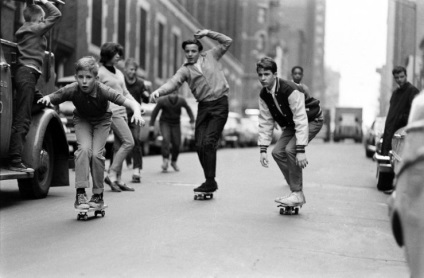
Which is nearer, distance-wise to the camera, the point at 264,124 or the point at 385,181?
the point at 264,124

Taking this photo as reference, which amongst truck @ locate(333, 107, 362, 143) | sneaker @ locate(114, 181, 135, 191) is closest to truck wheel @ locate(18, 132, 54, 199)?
sneaker @ locate(114, 181, 135, 191)

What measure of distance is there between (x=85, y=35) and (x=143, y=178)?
63.7 ft

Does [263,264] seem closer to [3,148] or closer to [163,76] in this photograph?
[3,148]

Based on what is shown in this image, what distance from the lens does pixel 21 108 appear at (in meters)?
8.53

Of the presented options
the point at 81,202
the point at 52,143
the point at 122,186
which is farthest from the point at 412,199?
the point at 122,186

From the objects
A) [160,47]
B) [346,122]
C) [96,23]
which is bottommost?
[346,122]

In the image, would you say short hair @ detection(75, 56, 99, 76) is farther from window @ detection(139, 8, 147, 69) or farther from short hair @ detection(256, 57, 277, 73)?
window @ detection(139, 8, 147, 69)

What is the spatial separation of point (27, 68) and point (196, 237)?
3.33 meters

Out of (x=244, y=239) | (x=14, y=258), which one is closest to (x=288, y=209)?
(x=244, y=239)

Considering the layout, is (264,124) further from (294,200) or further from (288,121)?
(294,200)

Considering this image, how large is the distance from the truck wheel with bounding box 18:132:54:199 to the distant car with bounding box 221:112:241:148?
26.6 metres

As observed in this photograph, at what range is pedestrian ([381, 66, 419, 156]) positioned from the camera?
10.7m

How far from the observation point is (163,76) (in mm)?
46781

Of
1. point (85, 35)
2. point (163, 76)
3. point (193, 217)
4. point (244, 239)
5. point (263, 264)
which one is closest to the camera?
point (263, 264)
